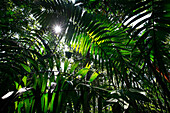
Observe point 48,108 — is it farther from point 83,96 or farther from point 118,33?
point 118,33

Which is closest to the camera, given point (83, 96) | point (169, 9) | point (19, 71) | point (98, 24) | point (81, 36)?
point (169, 9)

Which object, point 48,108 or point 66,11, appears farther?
point 66,11

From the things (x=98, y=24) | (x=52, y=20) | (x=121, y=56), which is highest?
(x=52, y=20)

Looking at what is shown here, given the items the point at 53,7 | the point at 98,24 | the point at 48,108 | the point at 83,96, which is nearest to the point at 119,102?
the point at 83,96

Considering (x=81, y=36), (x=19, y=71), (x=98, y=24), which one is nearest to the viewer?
(x=19, y=71)

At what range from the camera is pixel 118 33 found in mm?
1183

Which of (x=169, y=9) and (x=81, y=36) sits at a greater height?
(x=81, y=36)

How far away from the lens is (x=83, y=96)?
688 millimetres

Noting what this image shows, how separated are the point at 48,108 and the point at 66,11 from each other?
1020mm

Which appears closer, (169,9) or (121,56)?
(169,9)

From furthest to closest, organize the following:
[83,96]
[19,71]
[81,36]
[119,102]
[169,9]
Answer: [81,36] < [19,71] < [83,96] < [119,102] < [169,9]

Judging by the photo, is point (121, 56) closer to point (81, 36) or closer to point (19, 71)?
point (81, 36)

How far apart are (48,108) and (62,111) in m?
0.11

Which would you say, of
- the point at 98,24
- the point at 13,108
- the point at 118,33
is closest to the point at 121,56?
the point at 118,33
